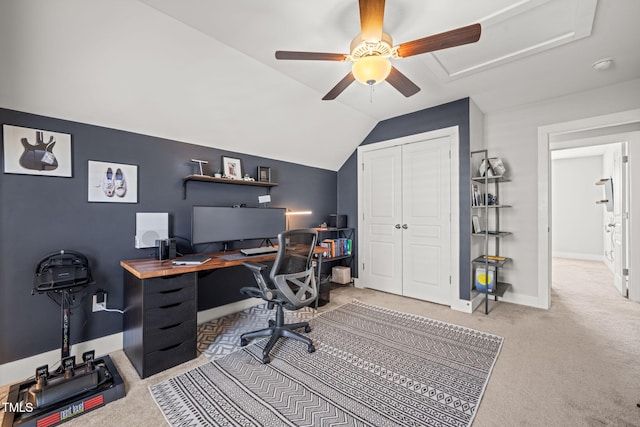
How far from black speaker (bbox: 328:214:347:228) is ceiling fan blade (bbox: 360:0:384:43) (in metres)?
2.90

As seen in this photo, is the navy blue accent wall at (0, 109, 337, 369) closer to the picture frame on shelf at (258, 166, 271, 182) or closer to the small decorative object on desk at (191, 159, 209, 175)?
the small decorative object on desk at (191, 159, 209, 175)

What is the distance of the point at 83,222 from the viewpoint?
2139 mm

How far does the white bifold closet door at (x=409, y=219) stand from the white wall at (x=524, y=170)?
887 mm

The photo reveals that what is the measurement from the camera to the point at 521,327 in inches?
106

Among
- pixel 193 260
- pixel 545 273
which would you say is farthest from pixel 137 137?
pixel 545 273

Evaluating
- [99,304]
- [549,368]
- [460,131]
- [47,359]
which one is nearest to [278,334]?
[99,304]

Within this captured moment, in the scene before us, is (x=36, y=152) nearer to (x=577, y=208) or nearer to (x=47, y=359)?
(x=47, y=359)

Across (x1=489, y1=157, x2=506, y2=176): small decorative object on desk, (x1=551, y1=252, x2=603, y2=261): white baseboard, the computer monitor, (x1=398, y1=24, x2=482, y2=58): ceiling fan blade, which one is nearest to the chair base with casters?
the computer monitor

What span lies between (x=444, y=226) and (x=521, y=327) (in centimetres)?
128

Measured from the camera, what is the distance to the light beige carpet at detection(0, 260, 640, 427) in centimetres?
150

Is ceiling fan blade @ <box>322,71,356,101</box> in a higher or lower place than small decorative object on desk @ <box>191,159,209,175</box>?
higher

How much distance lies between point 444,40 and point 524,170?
2672mm

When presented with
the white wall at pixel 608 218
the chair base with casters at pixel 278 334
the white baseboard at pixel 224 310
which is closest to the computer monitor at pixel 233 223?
the white baseboard at pixel 224 310

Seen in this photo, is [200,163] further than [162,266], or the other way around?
[200,163]
